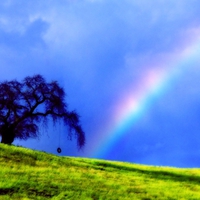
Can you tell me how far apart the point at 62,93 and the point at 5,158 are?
19279 mm

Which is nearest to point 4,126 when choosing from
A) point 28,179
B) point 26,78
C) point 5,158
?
point 26,78

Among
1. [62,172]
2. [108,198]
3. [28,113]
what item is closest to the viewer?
[108,198]

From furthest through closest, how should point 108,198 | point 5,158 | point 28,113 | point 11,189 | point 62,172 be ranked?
point 28,113
point 5,158
point 62,172
point 108,198
point 11,189

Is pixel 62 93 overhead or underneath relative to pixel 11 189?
overhead

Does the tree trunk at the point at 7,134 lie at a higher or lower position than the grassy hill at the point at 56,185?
higher

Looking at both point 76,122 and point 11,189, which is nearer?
point 11,189

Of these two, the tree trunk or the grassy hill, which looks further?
the tree trunk

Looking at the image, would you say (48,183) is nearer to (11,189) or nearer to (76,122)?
(11,189)

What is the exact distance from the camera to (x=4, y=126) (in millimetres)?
41125

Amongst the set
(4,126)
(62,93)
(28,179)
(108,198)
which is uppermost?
(62,93)

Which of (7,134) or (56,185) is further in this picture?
(7,134)

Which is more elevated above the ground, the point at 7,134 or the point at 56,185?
the point at 7,134

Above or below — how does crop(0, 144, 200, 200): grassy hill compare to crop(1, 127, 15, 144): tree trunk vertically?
below

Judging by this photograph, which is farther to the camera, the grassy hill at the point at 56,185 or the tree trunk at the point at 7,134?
the tree trunk at the point at 7,134
